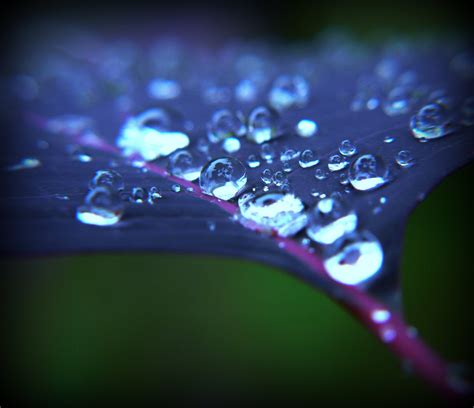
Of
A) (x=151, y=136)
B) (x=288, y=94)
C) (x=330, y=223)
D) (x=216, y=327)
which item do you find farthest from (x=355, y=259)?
(x=216, y=327)

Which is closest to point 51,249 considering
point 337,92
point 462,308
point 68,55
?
point 337,92

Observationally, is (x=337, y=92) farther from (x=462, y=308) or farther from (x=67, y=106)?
(x=67, y=106)

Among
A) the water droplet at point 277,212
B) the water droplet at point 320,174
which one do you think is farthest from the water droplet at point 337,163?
the water droplet at point 277,212

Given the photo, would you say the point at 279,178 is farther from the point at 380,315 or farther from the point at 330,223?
the point at 380,315

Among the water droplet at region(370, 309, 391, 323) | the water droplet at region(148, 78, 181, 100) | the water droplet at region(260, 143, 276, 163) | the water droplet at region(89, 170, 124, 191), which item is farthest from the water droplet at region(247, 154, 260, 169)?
the water droplet at region(148, 78, 181, 100)

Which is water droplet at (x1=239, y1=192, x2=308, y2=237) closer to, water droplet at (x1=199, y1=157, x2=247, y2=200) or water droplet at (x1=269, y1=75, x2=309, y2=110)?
water droplet at (x1=199, y1=157, x2=247, y2=200)

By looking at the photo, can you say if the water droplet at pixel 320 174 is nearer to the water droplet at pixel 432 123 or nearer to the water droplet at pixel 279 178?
the water droplet at pixel 279 178
